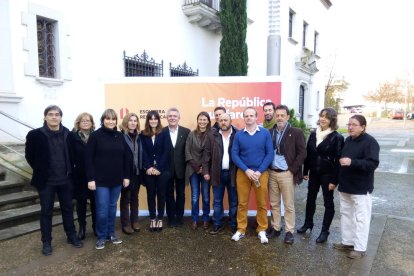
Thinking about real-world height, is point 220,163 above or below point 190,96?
below

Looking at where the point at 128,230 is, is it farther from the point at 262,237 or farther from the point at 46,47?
the point at 46,47

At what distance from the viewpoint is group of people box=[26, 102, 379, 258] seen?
394 centimetres

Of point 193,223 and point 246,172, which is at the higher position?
point 246,172

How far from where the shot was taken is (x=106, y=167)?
420 cm

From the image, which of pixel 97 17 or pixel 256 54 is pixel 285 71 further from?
pixel 97 17

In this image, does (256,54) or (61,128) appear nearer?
(61,128)

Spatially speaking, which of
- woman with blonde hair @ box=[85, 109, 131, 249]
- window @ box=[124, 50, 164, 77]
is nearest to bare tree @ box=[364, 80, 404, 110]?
window @ box=[124, 50, 164, 77]

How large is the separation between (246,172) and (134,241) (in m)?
1.79

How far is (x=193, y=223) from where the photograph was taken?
505 cm

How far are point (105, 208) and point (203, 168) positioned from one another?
141 cm

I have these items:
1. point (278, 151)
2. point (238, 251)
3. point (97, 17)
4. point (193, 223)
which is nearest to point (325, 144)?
point (278, 151)

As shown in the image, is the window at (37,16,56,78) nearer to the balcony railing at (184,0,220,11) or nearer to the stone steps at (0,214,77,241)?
the stone steps at (0,214,77,241)

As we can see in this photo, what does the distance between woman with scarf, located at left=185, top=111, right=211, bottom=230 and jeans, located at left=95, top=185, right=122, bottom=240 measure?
3.43 feet

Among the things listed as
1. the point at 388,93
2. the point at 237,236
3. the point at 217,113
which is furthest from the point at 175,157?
the point at 388,93
